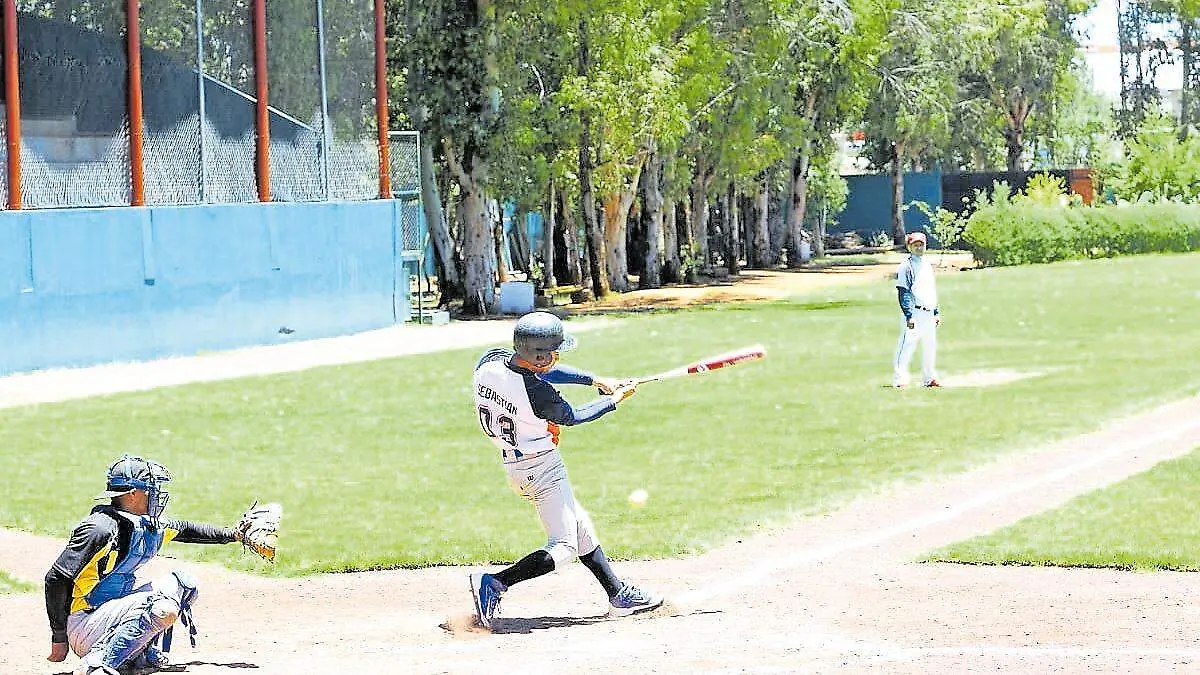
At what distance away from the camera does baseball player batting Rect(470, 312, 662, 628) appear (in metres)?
9.77

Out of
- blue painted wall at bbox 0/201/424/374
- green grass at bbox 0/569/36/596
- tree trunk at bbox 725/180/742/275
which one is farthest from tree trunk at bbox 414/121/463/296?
green grass at bbox 0/569/36/596

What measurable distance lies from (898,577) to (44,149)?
2084cm

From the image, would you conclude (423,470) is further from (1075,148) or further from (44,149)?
(1075,148)

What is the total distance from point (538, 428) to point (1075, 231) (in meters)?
49.5

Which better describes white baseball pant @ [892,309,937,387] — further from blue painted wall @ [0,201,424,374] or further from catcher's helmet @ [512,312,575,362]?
blue painted wall @ [0,201,424,374]

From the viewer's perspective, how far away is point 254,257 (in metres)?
33.2

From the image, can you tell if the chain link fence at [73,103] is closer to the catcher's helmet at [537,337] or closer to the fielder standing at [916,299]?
the fielder standing at [916,299]

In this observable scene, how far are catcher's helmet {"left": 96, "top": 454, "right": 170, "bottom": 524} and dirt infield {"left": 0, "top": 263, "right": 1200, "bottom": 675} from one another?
102cm

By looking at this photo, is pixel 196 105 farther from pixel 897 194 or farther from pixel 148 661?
pixel 897 194

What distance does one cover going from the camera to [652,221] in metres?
52.8

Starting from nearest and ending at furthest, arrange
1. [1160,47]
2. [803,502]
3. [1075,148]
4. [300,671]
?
1. [300,671]
2. [803,502]
3. [1160,47]
4. [1075,148]

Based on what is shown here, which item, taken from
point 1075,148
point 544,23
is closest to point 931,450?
point 544,23

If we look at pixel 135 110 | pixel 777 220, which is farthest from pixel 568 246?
pixel 135 110

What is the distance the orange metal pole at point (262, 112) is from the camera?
33.5 metres
